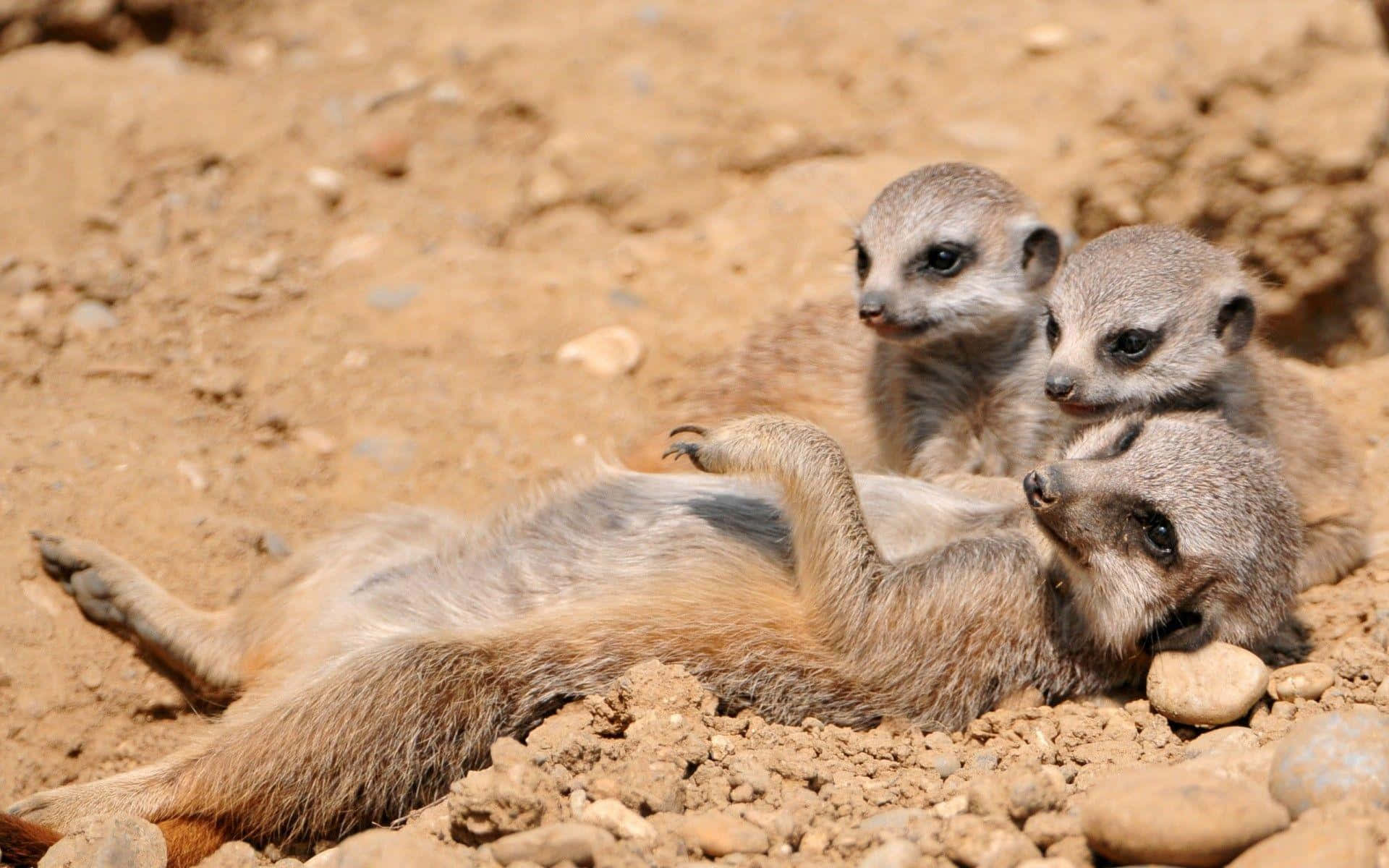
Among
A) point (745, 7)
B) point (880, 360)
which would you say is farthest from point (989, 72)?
point (880, 360)

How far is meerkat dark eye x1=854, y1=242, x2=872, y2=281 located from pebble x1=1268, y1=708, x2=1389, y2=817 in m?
1.70

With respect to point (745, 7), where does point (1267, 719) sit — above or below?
below

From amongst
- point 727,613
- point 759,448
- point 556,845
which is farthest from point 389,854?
point 759,448

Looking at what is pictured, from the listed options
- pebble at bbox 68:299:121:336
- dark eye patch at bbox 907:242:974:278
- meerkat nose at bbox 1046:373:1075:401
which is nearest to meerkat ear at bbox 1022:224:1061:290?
dark eye patch at bbox 907:242:974:278

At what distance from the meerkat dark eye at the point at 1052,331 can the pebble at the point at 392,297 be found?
6.21ft

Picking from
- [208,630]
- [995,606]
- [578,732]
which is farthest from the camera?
[208,630]

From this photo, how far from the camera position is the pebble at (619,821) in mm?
2156

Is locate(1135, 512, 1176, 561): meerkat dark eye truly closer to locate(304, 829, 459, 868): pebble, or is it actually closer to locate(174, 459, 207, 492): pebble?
locate(304, 829, 459, 868): pebble

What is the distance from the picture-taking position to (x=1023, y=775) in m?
2.20

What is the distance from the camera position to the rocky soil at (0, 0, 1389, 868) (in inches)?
88.6

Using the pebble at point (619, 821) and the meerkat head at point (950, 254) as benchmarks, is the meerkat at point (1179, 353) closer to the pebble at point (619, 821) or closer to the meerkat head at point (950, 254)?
the meerkat head at point (950, 254)

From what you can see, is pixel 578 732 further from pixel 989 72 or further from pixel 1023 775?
pixel 989 72

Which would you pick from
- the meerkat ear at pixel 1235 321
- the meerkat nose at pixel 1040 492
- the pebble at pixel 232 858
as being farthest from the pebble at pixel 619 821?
the meerkat ear at pixel 1235 321

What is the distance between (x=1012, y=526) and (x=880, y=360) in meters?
0.76
